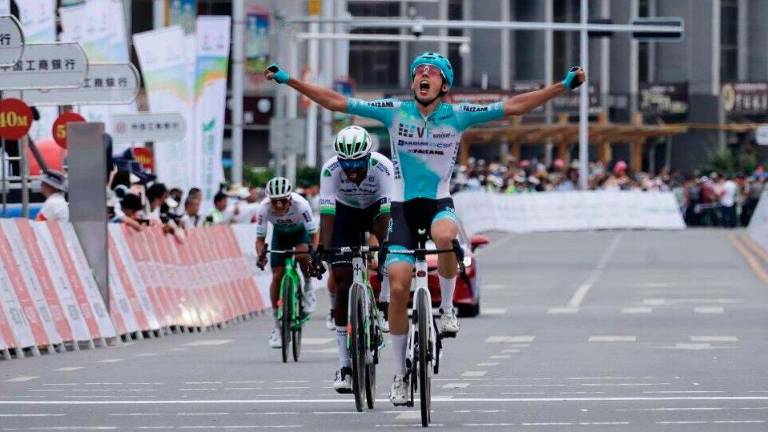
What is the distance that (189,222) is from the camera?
27.4 metres

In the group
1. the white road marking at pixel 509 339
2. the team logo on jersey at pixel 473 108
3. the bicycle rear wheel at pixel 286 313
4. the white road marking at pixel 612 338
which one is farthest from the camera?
the white road marking at pixel 509 339

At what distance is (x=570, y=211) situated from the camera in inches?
2530

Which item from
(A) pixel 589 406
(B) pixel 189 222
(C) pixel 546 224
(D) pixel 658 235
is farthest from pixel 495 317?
(C) pixel 546 224

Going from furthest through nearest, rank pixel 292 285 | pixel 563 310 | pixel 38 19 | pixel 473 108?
1. pixel 38 19
2. pixel 563 310
3. pixel 292 285
4. pixel 473 108

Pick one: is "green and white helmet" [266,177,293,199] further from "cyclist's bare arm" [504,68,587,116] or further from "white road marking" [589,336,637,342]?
"cyclist's bare arm" [504,68,587,116]

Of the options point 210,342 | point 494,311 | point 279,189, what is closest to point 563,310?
point 494,311

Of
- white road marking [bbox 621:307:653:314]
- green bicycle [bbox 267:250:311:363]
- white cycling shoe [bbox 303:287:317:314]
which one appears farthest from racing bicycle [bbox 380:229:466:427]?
white road marking [bbox 621:307:653:314]

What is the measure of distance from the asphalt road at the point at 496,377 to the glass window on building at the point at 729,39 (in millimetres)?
65987

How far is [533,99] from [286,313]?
669 cm

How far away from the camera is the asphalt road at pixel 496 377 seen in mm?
12133

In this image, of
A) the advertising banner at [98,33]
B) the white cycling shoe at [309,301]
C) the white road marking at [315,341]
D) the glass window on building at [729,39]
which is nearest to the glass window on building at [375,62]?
the glass window on building at [729,39]

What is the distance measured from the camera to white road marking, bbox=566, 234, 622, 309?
→ 98.1ft

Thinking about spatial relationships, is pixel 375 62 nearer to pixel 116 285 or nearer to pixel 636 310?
pixel 636 310

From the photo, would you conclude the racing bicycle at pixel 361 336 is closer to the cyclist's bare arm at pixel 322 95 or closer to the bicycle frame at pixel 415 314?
the bicycle frame at pixel 415 314
